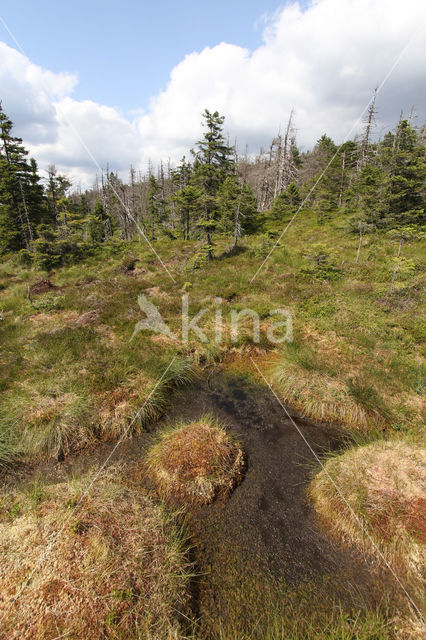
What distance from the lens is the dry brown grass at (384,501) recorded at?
4.44 metres

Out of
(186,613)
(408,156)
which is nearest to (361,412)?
(186,613)

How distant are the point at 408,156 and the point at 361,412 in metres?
23.1

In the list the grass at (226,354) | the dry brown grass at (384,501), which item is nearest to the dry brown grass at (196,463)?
the grass at (226,354)

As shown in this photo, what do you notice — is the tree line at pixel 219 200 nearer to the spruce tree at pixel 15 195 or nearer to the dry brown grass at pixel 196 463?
the spruce tree at pixel 15 195

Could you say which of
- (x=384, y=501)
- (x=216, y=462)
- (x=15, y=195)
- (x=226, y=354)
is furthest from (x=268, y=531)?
(x=15, y=195)

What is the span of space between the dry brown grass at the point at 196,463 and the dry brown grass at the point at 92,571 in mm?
691

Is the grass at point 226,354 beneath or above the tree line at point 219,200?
beneath

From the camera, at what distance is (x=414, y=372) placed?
354 inches

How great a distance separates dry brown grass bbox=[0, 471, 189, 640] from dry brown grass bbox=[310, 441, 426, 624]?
3.04m

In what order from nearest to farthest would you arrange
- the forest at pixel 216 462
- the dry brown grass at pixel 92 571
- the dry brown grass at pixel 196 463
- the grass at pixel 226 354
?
the dry brown grass at pixel 92 571
the forest at pixel 216 462
the dry brown grass at pixel 196 463
the grass at pixel 226 354

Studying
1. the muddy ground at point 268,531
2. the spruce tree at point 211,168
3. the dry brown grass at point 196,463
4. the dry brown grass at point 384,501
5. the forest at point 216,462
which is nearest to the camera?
the forest at point 216,462

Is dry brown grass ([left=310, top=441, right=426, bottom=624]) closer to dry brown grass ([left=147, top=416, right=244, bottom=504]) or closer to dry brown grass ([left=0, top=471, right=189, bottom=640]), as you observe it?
dry brown grass ([left=147, top=416, right=244, bottom=504])

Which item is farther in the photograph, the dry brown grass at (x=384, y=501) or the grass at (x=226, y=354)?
the grass at (x=226, y=354)

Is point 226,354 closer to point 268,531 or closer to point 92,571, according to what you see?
point 268,531
